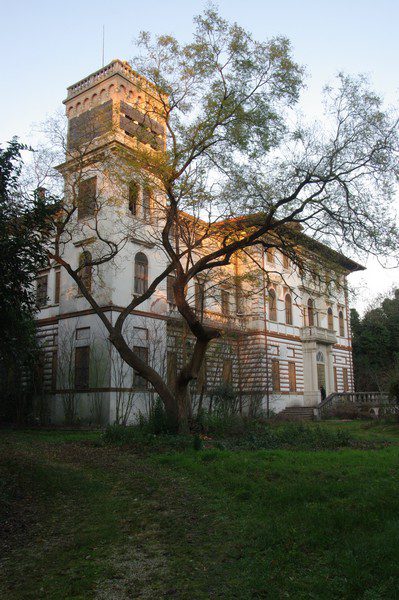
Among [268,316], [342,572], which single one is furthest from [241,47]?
[268,316]

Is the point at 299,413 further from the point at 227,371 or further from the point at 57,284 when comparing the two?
the point at 57,284

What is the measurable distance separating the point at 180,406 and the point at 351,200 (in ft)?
26.7

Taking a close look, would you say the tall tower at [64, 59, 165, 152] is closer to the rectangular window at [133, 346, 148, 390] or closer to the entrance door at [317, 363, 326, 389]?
the rectangular window at [133, 346, 148, 390]

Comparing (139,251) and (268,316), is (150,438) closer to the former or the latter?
(139,251)

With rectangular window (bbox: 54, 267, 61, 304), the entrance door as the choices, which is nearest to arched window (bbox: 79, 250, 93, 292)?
A: rectangular window (bbox: 54, 267, 61, 304)

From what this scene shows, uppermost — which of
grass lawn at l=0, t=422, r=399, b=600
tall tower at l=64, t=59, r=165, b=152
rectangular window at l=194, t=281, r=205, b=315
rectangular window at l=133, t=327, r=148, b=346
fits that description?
tall tower at l=64, t=59, r=165, b=152

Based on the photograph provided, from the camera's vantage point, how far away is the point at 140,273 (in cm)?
2912

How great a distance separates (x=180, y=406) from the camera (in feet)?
54.1

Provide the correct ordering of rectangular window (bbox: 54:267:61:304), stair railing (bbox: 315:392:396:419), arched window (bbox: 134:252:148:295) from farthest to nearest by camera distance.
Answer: stair railing (bbox: 315:392:396:419)
rectangular window (bbox: 54:267:61:304)
arched window (bbox: 134:252:148:295)

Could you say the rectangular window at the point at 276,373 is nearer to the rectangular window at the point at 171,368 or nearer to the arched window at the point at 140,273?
the rectangular window at the point at 171,368

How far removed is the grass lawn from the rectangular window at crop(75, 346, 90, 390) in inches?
597

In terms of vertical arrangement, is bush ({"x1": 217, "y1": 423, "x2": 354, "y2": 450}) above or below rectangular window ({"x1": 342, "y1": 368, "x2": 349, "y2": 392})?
below

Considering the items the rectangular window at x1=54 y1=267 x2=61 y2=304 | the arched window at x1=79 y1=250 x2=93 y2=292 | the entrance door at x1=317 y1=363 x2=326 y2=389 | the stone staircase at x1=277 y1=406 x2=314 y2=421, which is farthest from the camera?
the entrance door at x1=317 y1=363 x2=326 y2=389

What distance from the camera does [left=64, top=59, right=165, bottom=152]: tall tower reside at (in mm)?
16422
